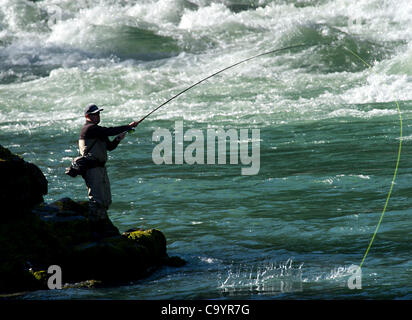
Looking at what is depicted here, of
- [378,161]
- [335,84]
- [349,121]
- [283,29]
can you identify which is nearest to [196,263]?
[378,161]

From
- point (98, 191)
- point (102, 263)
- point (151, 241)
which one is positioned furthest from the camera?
point (98, 191)

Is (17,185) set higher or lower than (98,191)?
higher

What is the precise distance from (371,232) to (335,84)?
40.4 ft

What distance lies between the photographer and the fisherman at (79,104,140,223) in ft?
24.7

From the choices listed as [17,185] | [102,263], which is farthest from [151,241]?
[17,185]

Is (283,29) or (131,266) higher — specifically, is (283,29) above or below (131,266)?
above

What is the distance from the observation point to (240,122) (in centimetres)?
1684

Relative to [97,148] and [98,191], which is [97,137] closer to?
[97,148]

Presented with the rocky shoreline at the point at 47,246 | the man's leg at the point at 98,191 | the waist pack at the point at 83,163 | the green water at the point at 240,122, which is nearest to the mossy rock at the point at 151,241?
the rocky shoreline at the point at 47,246

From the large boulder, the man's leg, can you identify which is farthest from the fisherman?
the large boulder

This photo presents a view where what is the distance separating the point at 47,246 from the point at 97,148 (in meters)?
1.34

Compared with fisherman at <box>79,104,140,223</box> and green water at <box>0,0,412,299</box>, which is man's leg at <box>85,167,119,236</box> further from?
green water at <box>0,0,412,299</box>

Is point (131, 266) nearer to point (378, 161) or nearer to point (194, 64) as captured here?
point (378, 161)
